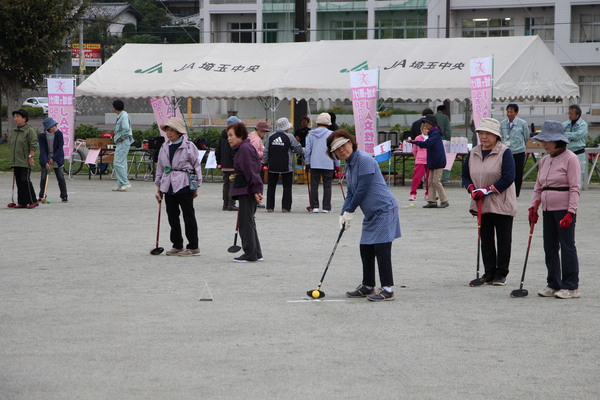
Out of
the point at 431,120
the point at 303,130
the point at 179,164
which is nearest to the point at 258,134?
the point at 431,120

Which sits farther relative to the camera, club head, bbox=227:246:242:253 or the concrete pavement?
club head, bbox=227:246:242:253

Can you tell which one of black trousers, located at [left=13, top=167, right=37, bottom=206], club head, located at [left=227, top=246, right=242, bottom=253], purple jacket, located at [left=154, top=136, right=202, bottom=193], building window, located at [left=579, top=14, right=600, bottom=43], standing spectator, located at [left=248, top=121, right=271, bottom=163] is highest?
building window, located at [left=579, top=14, right=600, bottom=43]

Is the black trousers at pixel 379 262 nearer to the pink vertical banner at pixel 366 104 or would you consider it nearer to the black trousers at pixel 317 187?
the black trousers at pixel 317 187

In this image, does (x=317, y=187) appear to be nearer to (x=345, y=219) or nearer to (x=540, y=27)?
(x=345, y=219)

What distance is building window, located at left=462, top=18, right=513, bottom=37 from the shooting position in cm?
5597

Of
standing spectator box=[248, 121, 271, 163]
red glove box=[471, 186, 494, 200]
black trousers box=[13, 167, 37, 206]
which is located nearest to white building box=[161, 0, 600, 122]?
standing spectator box=[248, 121, 271, 163]

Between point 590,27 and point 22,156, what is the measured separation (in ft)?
144

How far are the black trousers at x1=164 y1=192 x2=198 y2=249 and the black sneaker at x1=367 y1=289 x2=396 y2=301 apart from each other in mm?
3662

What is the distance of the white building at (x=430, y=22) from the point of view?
54281 mm

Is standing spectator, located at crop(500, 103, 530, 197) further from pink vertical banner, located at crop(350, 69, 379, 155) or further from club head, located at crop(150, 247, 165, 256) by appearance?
club head, located at crop(150, 247, 165, 256)

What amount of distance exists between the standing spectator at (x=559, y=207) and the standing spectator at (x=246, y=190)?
3.66 m

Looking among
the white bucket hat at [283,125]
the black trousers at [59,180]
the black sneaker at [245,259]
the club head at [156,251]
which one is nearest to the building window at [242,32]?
the black trousers at [59,180]

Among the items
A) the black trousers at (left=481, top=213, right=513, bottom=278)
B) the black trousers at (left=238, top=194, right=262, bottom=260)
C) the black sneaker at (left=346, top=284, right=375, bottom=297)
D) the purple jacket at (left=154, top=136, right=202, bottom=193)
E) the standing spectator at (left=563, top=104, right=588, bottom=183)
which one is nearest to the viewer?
the black sneaker at (left=346, top=284, right=375, bottom=297)

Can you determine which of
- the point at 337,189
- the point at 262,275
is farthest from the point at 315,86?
the point at 262,275
